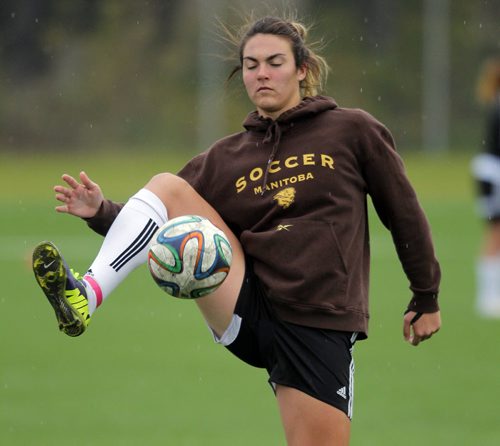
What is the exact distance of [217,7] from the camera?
22750 mm

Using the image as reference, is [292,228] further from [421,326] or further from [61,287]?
[61,287]

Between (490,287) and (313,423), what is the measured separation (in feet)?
21.9

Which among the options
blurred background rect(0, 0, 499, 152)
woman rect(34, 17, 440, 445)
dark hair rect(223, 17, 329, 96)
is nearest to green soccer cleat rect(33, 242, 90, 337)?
woman rect(34, 17, 440, 445)

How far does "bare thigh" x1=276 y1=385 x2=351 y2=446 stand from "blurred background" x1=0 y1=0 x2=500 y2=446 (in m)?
1.12

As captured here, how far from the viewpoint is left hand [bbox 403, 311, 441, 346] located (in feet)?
16.0

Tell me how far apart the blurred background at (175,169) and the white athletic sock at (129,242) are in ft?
0.90

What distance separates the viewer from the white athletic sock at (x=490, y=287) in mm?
10898

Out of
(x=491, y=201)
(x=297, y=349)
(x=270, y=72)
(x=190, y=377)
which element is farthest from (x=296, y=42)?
(x=491, y=201)

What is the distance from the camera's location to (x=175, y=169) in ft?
67.5

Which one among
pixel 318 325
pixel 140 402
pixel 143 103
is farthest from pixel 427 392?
pixel 143 103

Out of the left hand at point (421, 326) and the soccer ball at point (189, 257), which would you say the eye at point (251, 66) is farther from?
the left hand at point (421, 326)

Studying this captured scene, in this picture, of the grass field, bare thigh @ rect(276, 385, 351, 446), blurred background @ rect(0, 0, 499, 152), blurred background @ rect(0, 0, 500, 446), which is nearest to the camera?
bare thigh @ rect(276, 385, 351, 446)

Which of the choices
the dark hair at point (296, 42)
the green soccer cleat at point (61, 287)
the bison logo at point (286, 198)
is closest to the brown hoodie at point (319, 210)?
Result: the bison logo at point (286, 198)

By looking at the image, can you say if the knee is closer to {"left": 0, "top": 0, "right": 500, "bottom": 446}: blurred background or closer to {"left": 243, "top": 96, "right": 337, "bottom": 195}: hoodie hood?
{"left": 243, "top": 96, "right": 337, "bottom": 195}: hoodie hood
